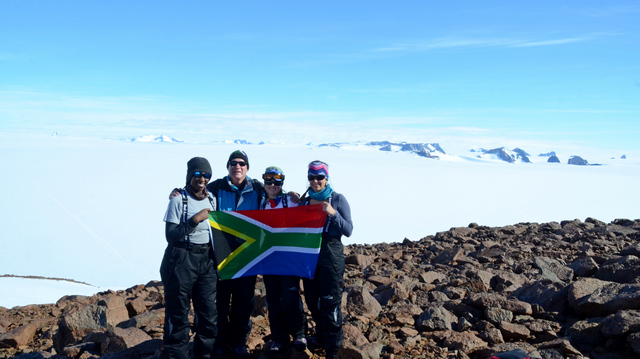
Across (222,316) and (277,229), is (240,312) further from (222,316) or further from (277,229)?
(277,229)

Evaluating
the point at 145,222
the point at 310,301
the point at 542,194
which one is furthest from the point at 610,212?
the point at 310,301

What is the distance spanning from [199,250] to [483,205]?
30598mm

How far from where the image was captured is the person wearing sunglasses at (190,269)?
12.9ft

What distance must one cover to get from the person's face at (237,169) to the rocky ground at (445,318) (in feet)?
5.75

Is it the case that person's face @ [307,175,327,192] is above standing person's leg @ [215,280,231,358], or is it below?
above

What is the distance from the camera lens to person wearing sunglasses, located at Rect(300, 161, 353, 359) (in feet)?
13.7

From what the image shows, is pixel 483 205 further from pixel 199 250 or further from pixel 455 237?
pixel 199 250

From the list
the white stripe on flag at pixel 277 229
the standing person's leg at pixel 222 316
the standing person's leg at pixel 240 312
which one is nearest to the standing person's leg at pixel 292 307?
the standing person's leg at pixel 240 312

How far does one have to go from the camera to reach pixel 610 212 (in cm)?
3016

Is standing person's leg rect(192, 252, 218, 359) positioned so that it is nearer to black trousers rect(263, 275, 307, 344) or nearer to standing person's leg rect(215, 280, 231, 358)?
standing person's leg rect(215, 280, 231, 358)

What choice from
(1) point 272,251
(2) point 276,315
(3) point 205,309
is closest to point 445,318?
(2) point 276,315

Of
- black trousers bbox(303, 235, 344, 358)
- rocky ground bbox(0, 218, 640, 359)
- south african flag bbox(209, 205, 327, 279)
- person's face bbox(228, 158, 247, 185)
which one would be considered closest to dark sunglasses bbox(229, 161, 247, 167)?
person's face bbox(228, 158, 247, 185)

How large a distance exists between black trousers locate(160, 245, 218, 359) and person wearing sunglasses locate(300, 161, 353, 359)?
959 mm

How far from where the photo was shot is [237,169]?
14.3 ft
